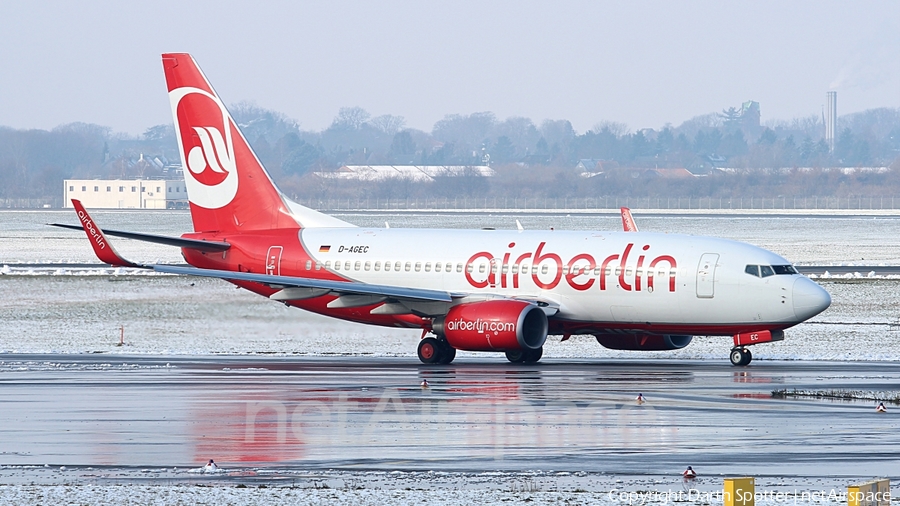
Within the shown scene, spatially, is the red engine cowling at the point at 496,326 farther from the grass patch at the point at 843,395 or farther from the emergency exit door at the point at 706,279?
the grass patch at the point at 843,395

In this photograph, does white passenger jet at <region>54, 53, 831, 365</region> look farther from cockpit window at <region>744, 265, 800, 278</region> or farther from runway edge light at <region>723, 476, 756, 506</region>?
runway edge light at <region>723, 476, 756, 506</region>

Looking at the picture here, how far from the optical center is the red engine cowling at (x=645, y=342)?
3519 cm

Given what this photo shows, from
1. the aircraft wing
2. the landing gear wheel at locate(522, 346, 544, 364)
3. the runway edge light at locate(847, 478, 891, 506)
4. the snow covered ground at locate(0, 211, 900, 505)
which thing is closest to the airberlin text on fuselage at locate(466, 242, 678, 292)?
the aircraft wing

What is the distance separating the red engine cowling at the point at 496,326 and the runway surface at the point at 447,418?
2.13ft

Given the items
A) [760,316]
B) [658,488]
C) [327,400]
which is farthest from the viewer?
[760,316]

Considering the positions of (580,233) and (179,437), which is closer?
(179,437)

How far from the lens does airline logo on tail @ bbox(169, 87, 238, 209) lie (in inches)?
1569

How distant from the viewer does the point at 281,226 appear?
39031 millimetres

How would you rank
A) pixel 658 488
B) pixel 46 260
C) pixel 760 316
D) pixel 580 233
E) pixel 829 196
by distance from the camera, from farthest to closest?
pixel 829 196 → pixel 46 260 → pixel 580 233 → pixel 760 316 → pixel 658 488

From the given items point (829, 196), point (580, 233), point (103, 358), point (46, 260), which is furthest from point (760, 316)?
point (829, 196)

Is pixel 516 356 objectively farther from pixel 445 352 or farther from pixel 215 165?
pixel 215 165

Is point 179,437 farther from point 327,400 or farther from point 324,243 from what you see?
point 324,243

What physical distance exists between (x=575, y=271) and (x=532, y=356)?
97.0 inches

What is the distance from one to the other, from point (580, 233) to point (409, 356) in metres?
5.97
